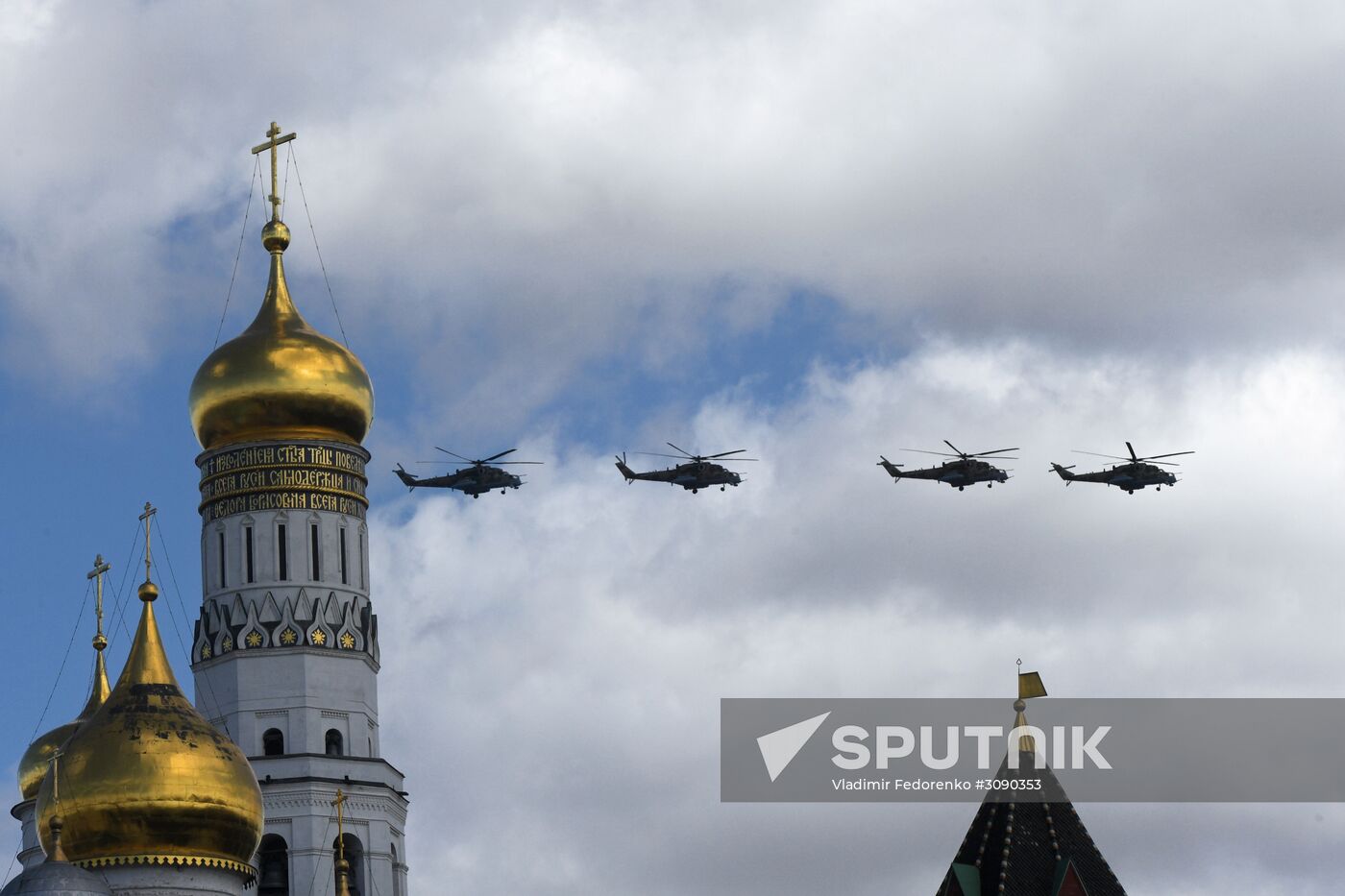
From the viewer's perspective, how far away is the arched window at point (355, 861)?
8431 centimetres

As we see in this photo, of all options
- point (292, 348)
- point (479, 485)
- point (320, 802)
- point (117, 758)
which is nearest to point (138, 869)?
point (117, 758)

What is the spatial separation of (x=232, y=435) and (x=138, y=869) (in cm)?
1611

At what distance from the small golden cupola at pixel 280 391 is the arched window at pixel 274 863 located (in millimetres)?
9516

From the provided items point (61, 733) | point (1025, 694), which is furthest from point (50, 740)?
point (1025, 694)

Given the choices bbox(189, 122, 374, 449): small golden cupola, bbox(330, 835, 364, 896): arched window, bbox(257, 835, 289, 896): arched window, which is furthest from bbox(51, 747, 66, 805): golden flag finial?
bbox(189, 122, 374, 449): small golden cupola

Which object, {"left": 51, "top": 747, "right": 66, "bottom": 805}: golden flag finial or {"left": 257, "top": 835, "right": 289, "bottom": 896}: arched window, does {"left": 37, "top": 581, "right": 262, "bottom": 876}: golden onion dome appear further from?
{"left": 257, "top": 835, "right": 289, "bottom": 896}: arched window

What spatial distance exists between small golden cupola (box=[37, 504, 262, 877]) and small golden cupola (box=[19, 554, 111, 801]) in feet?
31.7

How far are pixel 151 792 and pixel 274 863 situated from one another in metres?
10.8

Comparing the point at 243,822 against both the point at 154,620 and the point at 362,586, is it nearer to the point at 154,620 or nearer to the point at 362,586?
the point at 154,620

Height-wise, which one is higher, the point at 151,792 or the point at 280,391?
the point at 280,391

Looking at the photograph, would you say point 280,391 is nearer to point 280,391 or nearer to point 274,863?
point 280,391

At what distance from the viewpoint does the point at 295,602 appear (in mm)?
86250

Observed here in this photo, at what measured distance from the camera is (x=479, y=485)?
9662 centimetres

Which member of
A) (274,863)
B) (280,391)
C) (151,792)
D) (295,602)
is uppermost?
(280,391)
